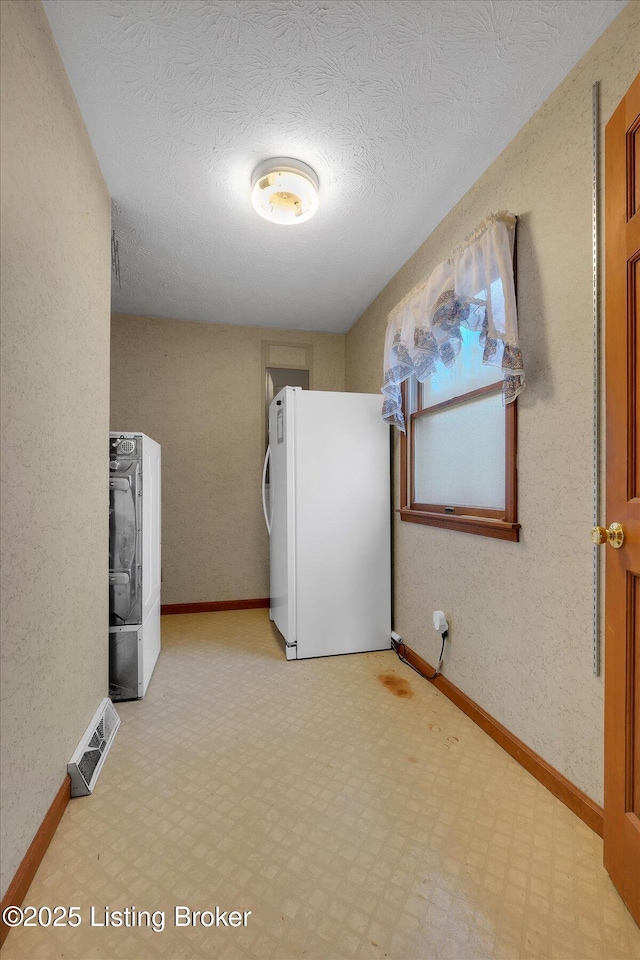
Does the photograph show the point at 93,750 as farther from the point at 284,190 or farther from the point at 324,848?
the point at 284,190

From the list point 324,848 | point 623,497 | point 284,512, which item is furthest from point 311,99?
point 324,848

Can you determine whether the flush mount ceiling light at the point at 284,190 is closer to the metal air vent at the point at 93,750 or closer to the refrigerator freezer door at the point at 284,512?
the refrigerator freezer door at the point at 284,512

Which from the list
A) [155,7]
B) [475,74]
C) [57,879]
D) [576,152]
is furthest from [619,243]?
[57,879]

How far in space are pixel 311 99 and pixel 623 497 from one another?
5.40 ft

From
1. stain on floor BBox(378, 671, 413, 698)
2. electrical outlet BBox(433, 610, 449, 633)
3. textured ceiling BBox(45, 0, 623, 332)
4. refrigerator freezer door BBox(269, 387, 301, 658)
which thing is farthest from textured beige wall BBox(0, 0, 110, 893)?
electrical outlet BBox(433, 610, 449, 633)

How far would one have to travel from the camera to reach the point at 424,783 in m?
1.50

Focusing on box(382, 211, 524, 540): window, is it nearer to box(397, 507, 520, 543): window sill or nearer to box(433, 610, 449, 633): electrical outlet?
box(397, 507, 520, 543): window sill

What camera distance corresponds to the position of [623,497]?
107cm

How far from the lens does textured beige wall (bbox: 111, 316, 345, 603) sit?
3.52m

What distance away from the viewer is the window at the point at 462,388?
162cm

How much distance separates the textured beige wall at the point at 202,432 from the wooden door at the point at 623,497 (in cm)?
292

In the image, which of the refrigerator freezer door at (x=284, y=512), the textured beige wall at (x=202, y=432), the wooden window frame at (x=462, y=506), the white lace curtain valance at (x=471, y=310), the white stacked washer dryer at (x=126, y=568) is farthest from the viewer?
the textured beige wall at (x=202, y=432)

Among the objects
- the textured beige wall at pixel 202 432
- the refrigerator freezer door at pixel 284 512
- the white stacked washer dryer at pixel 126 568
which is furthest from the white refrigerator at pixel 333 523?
the textured beige wall at pixel 202 432

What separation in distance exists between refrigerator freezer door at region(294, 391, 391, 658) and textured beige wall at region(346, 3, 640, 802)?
85 centimetres
